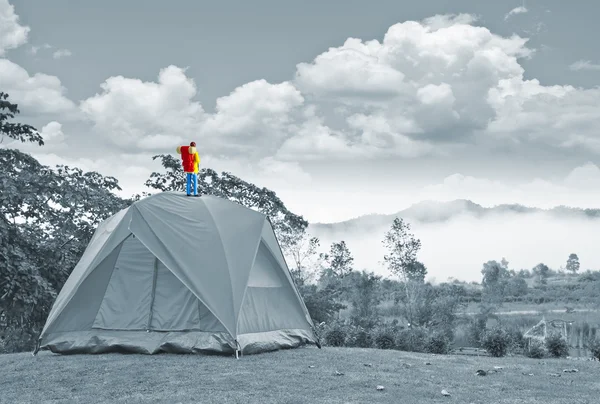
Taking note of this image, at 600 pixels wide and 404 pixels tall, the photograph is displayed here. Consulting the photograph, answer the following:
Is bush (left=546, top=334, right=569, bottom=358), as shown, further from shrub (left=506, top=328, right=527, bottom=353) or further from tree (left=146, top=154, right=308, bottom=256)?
tree (left=146, top=154, right=308, bottom=256)

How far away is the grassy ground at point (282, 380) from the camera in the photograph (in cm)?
757

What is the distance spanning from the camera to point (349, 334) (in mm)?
15039

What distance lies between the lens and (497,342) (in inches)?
523

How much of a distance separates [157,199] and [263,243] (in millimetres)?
2195

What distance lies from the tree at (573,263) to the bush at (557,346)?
73023 mm

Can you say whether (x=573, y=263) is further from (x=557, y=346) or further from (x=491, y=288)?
(x=557, y=346)

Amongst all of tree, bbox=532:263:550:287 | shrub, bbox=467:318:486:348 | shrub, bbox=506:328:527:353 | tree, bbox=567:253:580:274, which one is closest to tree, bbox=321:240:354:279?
shrub, bbox=467:318:486:348

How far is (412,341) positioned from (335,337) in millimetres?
1847

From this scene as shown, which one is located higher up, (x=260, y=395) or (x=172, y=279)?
(x=172, y=279)

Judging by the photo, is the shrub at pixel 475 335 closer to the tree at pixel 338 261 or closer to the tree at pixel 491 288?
the tree at pixel 338 261

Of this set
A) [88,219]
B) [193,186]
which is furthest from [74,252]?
[193,186]

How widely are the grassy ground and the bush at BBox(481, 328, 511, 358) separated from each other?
199 centimetres

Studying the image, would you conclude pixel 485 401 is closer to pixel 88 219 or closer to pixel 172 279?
pixel 172 279

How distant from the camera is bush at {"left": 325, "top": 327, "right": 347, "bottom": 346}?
48.1ft
